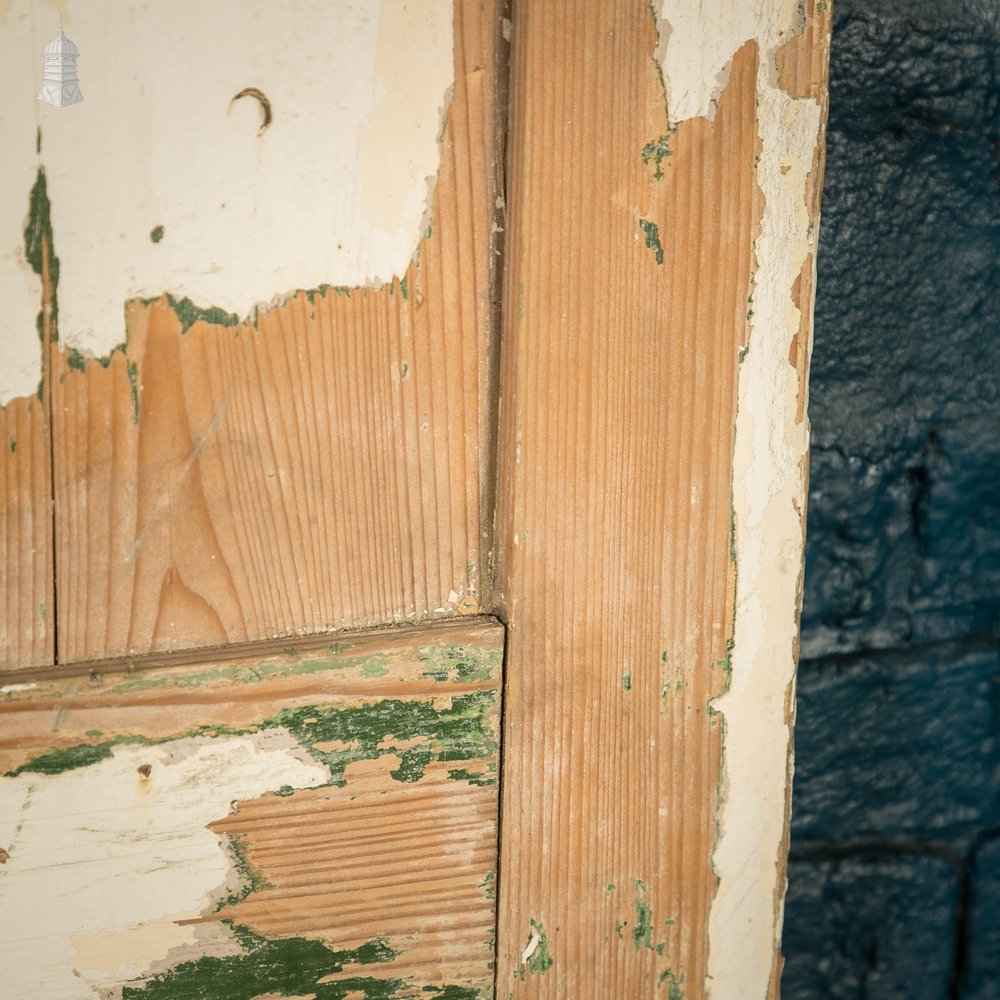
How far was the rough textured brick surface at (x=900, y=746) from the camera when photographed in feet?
3.67

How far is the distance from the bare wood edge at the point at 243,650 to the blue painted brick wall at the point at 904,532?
1.83 feet

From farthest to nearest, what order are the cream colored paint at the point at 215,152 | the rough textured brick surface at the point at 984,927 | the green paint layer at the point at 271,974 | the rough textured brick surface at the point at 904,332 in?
the rough textured brick surface at the point at 984,927 → the rough textured brick surface at the point at 904,332 → the green paint layer at the point at 271,974 → the cream colored paint at the point at 215,152

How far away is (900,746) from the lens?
115 centimetres

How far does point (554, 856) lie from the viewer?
716 millimetres

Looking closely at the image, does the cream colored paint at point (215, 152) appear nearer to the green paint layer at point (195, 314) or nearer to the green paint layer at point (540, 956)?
the green paint layer at point (195, 314)

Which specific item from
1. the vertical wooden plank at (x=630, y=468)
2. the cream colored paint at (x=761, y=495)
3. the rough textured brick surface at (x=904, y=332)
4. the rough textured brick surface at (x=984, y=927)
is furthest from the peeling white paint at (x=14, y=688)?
the rough textured brick surface at (x=984, y=927)

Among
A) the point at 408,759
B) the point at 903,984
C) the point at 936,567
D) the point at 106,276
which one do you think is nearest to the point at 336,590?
the point at 408,759

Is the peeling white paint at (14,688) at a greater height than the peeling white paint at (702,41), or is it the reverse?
the peeling white paint at (702,41)

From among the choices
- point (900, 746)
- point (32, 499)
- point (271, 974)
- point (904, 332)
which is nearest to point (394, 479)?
point (32, 499)

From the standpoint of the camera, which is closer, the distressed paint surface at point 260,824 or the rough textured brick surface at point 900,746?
the distressed paint surface at point 260,824

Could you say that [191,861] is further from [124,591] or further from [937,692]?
[937,692]

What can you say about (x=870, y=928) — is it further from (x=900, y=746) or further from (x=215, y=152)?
(x=215, y=152)

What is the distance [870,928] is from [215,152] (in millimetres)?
1081

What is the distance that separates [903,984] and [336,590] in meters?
0.93
